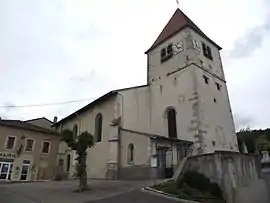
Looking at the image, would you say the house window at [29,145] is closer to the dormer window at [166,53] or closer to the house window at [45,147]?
the house window at [45,147]

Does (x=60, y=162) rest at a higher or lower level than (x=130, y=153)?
higher

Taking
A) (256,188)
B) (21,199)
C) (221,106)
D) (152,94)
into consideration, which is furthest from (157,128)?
(21,199)

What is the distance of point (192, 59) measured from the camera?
1084 inches

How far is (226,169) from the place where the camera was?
14.9 metres

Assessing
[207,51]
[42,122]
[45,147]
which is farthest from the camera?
[42,122]

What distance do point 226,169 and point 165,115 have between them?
515 inches

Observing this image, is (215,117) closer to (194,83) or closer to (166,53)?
(194,83)

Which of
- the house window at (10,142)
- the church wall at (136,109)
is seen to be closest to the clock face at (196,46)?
the church wall at (136,109)

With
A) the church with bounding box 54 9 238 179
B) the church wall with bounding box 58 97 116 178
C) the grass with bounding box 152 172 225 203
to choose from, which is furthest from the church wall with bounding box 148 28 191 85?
the grass with bounding box 152 172 225 203

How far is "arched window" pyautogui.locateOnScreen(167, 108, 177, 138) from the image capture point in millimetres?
26241

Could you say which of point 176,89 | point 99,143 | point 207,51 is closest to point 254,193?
point 176,89

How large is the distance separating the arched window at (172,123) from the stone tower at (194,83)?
79cm

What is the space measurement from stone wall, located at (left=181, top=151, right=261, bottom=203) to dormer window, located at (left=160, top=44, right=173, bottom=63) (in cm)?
1621

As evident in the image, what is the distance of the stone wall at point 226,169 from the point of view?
48.2ft
